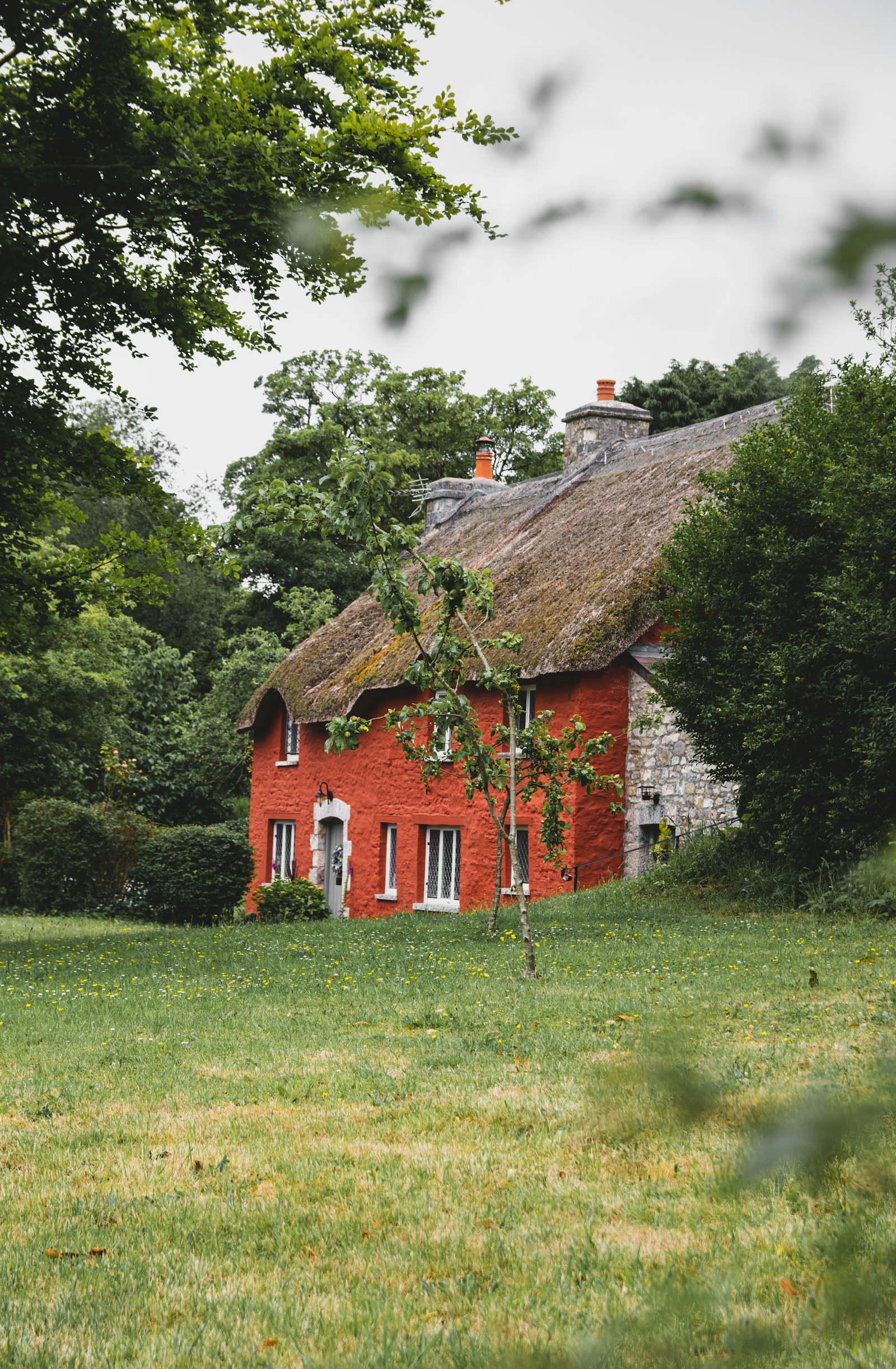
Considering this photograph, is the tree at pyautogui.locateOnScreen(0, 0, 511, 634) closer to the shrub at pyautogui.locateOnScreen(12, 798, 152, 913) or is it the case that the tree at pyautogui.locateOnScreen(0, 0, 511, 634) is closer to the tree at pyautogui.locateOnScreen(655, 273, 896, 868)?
the tree at pyautogui.locateOnScreen(655, 273, 896, 868)

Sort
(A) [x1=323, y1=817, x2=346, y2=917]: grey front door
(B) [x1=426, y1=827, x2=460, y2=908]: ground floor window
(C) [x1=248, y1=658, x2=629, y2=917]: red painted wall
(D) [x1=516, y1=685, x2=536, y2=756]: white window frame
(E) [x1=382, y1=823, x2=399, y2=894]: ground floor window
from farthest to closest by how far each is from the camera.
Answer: (A) [x1=323, y1=817, x2=346, y2=917]: grey front door < (E) [x1=382, y1=823, x2=399, y2=894]: ground floor window < (B) [x1=426, y1=827, x2=460, y2=908]: ground floor window < (D) [x1=516, y1=685, x2=536, y2=756]: white window frame < (C) [x1=248, y1=658, x2=629, y2=917]: red painted wall

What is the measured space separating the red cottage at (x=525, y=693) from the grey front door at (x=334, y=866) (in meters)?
0.04

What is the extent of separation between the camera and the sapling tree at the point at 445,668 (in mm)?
10547

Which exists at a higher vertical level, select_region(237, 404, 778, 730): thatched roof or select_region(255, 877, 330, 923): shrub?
select_region(237, 404, 778, 730): thatched roof

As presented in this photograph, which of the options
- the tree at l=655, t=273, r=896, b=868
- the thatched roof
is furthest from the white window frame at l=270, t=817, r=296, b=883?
the tree at l=655, t=273, r=896, b=868

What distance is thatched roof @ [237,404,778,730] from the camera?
18.6m

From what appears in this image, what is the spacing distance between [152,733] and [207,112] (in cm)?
2353

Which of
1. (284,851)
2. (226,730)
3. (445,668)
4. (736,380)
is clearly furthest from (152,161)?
(226,730)

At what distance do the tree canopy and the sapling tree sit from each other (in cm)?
183

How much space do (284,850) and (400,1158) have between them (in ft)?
75.9

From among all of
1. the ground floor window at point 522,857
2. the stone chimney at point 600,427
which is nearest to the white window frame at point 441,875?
the ground floor window at point 522,857

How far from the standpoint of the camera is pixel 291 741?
27891mm

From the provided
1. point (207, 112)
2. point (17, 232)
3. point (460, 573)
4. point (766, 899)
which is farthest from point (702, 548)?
point (17, 232)

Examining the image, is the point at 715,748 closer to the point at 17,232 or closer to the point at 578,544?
the point at 578,544
